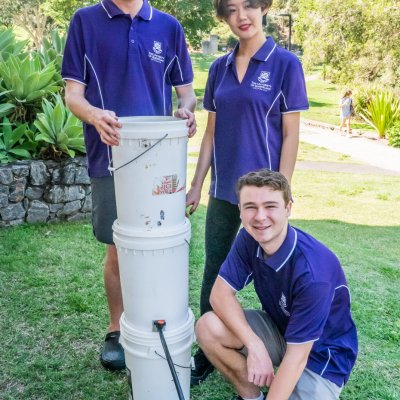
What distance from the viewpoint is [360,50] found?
1598 cm

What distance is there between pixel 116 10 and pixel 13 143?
3209mm

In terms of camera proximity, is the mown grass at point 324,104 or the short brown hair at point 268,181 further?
the mown grass at point 324,104

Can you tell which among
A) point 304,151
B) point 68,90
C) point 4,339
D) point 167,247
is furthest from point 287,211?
point 304,151

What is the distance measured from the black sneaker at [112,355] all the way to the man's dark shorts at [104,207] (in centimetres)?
57

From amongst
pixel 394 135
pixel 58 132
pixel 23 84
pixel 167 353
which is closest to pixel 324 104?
pixel 394 135

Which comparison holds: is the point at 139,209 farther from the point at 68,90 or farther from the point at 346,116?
the point at 346,116

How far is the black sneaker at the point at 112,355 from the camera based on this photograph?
2.75 meters

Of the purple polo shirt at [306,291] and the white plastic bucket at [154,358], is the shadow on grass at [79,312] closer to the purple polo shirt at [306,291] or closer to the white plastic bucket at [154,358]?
the white plastic bucket at [154,358]

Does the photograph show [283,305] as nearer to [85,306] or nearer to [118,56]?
[118,56]

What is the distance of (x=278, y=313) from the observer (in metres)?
2.22

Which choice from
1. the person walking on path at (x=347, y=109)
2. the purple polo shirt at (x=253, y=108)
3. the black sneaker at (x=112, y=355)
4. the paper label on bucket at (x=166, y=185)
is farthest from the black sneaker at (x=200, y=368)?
the person walking on path at (x=347, y=109)

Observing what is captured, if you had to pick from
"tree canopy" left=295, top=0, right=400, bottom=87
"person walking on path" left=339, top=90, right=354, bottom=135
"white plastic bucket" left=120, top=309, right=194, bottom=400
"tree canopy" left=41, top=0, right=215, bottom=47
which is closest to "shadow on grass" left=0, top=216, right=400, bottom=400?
"white plastic bucket" left=120, top=309, right=194, bottom=400

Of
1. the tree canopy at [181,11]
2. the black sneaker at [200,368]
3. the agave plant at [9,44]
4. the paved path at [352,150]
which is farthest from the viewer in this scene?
the tree canopy at [181,11]

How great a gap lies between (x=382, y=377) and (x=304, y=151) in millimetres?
9732
